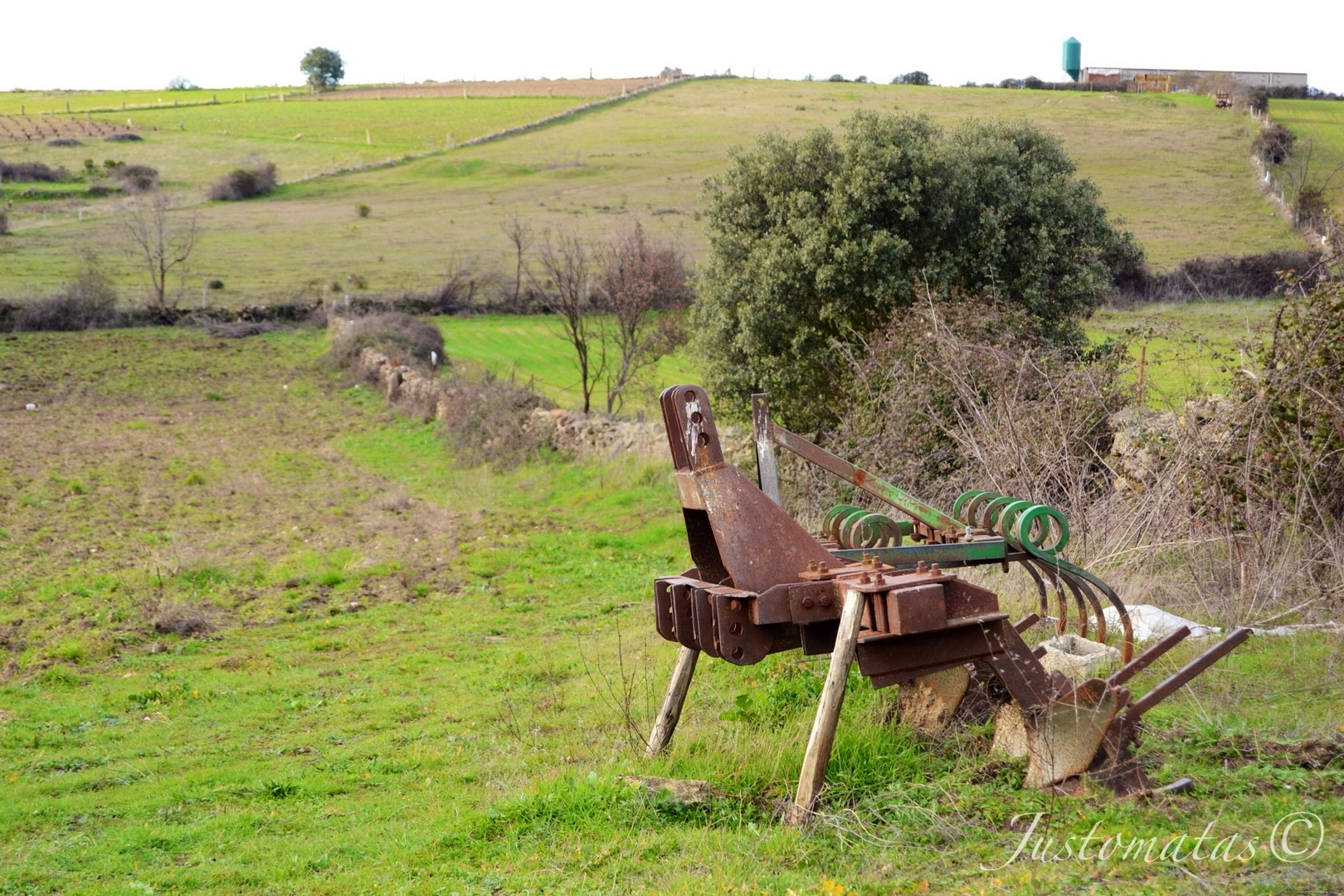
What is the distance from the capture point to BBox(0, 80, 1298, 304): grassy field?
41.4m

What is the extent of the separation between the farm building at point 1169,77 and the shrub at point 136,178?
58.9 metres

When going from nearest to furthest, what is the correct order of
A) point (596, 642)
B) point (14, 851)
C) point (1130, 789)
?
point (1130, 789) < point (14, 851) < point (596, 642)

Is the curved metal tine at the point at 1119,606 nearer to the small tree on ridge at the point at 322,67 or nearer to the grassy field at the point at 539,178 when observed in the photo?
the grassy field at the point at 539,178

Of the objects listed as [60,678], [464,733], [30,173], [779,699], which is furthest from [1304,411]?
[30,173]

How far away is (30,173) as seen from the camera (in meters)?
56.1

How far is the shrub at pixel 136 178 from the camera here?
5528cm

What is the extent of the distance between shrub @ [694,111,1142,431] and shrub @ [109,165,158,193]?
47.7 meters

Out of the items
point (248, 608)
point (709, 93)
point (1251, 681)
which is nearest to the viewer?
point (1251, 681)

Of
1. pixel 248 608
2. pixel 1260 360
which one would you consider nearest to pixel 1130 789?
pixel 1260 360

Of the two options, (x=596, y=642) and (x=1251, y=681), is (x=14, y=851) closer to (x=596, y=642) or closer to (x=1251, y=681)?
(x=596, y=642)

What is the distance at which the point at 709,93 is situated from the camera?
270ft

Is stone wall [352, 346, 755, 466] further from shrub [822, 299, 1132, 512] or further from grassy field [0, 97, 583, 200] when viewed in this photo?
grassy field [0, 97, 583, 200]

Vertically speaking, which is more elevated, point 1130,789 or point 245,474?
point 1130,789

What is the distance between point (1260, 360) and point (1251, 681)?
423 centimetres
